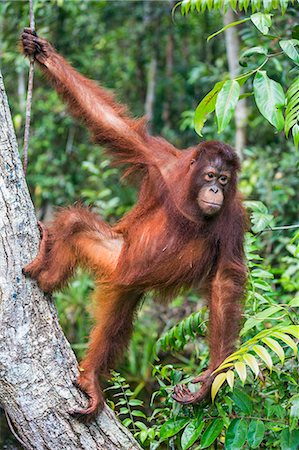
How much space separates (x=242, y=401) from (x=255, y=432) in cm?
15

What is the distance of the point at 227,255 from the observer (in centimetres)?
335

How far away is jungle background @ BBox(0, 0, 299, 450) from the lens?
2984 millimetres

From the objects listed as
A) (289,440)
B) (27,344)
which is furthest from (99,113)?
(289,440)

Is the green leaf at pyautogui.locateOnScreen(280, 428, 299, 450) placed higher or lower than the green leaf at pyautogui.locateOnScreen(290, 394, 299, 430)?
lower

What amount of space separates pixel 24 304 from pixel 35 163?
202 inches

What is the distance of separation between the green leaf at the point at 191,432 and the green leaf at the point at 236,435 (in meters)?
0.18

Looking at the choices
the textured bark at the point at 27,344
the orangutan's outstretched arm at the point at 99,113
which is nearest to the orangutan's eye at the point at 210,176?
the orangutan's outstretched arm at the point at 99,113

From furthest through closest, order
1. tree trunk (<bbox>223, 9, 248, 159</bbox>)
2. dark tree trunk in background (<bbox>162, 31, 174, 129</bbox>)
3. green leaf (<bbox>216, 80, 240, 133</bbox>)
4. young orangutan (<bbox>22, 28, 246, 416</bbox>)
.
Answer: dark tree trunk in background (<bbox>162, 31, 174, 129</bbox>), tree trunk (<bbox>223, 9, 248, 159</bbox>), young orangutan (<bbox>22, 28, 246, 416</bbox>), green leaf (<bbox>216, 80, 240, 133</bbox>)

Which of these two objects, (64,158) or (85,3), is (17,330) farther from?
(85,3)

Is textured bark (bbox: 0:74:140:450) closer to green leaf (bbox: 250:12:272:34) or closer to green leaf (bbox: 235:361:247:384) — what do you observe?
green leaf (bbox: 235:361:247:384)

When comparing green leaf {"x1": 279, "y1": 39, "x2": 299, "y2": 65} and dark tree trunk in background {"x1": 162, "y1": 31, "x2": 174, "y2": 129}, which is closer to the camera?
green leaf {"x1": 279, "y1": 39, "x2": 299, "y2": 65}

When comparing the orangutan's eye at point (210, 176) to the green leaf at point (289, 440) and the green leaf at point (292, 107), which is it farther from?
the green leaf at point (289, 440)

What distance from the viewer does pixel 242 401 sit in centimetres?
292

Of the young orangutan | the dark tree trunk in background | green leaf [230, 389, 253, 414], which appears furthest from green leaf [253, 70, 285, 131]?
the dark tree trunk in background
